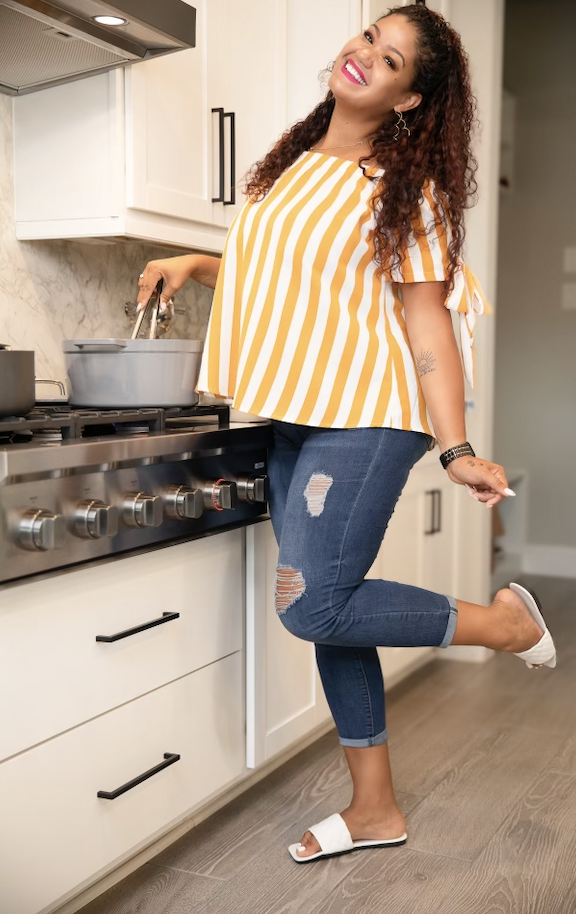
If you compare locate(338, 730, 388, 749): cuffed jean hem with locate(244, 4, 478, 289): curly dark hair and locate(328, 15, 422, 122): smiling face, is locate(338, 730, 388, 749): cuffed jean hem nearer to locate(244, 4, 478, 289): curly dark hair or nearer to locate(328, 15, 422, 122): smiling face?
locate(244, 4, 478, 289): curly dark hair

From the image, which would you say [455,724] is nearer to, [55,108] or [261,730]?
[261,730]

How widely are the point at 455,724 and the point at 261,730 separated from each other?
2.83ft

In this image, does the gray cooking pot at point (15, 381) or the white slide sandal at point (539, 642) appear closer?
the gray cooking pot at point (15, 381)

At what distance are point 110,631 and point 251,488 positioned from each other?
1.41 feet

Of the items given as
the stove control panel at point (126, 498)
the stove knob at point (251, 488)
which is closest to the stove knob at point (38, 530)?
the stove control panel at point (126, 498)

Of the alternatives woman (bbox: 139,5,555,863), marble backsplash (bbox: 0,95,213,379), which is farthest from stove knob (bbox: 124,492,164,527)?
marble backsplash (bbox: 0,95,213,379)

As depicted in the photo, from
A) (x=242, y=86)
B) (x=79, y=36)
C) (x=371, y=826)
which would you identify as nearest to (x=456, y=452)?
(x=371, y=826)

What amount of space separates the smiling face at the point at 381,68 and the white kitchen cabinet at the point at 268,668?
85 centimetres

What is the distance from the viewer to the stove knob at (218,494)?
1.78 metres

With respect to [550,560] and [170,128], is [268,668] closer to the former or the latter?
[170,128]

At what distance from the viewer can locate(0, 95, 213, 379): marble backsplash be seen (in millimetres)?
2084

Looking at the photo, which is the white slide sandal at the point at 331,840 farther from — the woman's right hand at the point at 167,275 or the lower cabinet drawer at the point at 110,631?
the woman's right hand at the point at 167,275

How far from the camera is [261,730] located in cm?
207

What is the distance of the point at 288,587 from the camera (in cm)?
173
